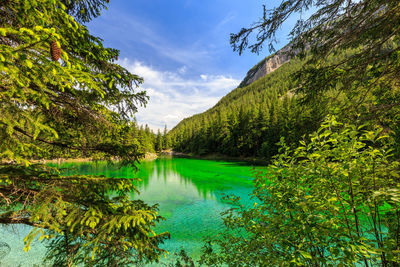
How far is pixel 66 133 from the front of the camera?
12.0ft

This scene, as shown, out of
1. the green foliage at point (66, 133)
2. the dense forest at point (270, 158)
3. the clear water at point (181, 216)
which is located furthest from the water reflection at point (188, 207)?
the dense forest at point (270, 158)

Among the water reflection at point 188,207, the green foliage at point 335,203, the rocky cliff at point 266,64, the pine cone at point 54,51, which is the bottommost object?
the water reflection at point 188,207

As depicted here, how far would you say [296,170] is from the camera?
2.37 m

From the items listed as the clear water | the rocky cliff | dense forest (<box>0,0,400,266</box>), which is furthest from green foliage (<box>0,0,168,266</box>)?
the rocky cliff

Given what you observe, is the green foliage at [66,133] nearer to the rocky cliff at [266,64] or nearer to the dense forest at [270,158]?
the dense forest at [270,158]

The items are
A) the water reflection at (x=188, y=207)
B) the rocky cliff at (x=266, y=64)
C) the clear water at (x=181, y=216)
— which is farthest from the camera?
the water reflection at (x=188, y=207)

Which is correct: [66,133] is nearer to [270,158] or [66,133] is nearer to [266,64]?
[270,158]

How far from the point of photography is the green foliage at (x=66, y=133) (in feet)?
6.06

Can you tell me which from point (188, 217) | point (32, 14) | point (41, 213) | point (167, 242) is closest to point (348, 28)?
point (32, 14)

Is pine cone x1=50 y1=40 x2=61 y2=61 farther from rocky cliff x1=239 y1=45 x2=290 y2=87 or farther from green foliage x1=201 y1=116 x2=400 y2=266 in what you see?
green foliage x1=201 y1=116 x2=400 y2=266

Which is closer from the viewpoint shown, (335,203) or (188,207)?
(335,203)

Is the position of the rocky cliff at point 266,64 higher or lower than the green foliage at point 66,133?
higher

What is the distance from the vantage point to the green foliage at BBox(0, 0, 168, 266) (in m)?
1.85

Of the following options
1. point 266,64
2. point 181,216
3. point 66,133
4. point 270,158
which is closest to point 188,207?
point 181,216
